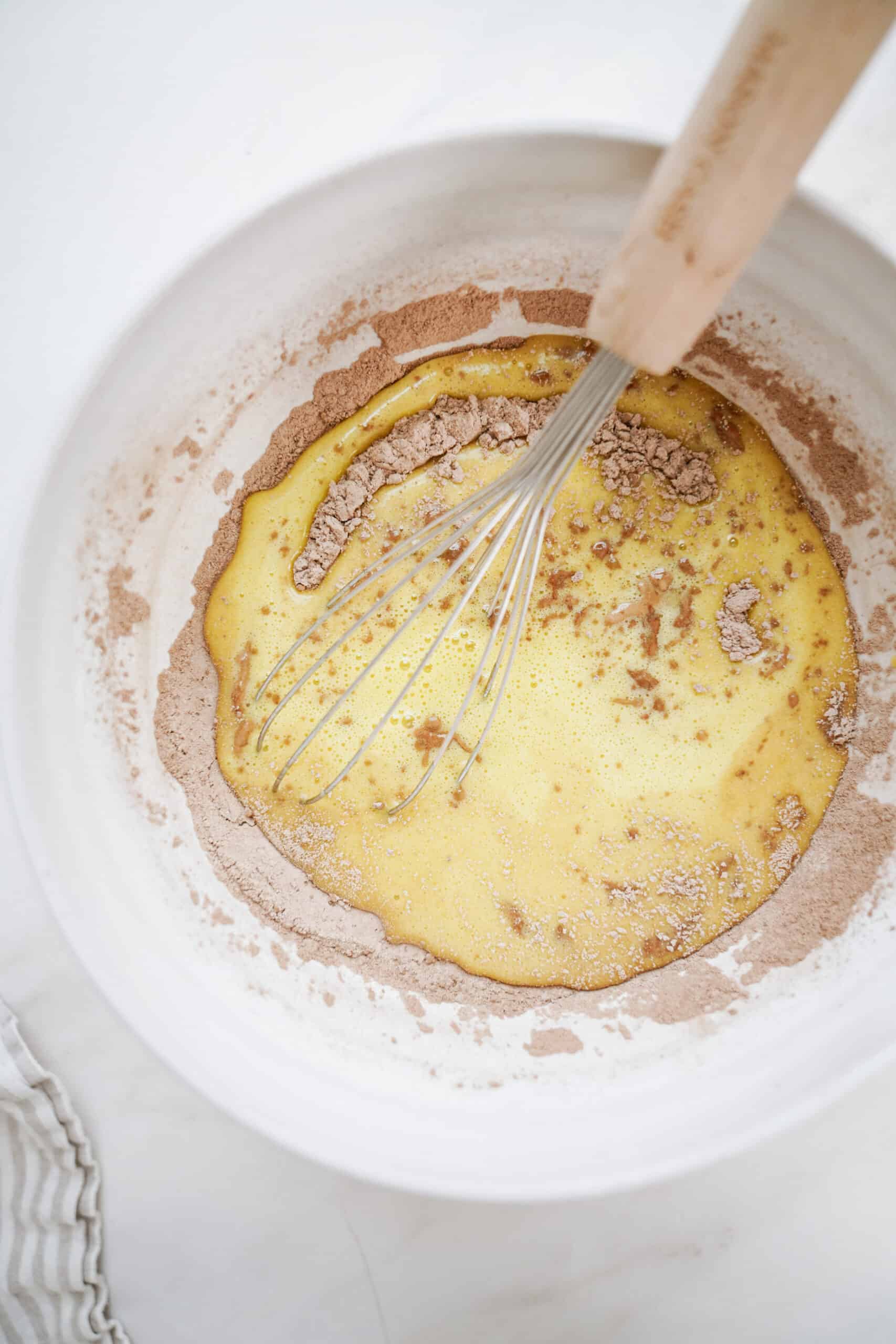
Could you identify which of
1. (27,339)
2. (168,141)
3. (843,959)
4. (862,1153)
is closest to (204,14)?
(168,141)

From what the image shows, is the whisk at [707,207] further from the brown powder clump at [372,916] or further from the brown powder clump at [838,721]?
the brown powder clump at [838,721]

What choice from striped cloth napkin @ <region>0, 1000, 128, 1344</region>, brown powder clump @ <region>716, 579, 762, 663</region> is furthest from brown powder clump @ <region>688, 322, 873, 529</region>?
striped cloth napkin @ <region>0, 1000, 128, 1344</region>

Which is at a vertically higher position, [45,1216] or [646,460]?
[646,460]

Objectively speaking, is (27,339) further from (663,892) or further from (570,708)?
(663,892)

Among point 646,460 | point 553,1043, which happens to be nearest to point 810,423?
point 646,460

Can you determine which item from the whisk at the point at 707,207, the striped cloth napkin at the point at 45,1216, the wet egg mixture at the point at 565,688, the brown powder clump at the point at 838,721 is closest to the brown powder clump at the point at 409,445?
the wet egg mixture at the point at 565,688

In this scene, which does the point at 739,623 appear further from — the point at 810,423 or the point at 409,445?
the point at 409,445
